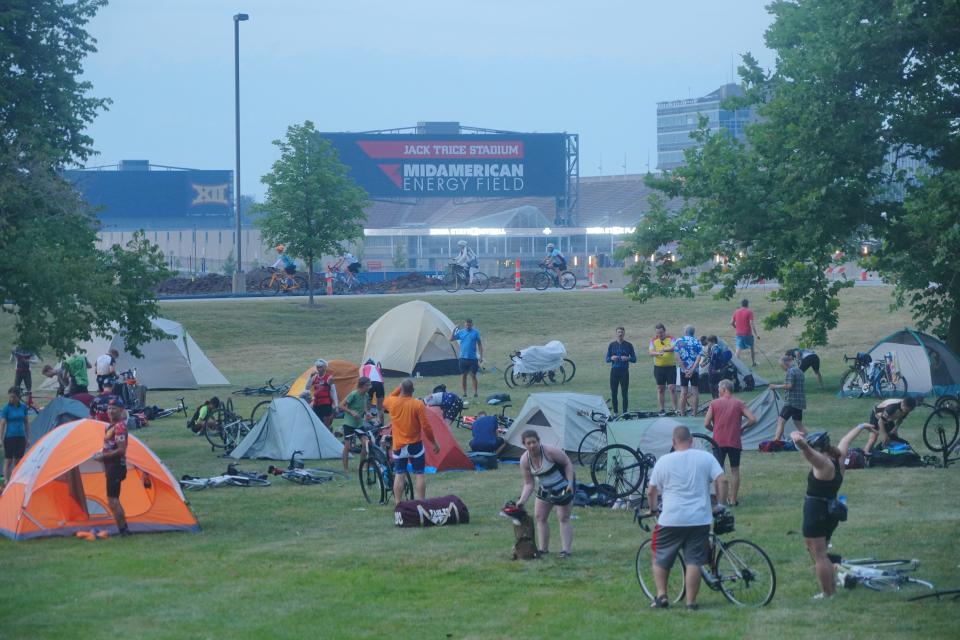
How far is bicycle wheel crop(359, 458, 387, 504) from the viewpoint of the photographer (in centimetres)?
1662

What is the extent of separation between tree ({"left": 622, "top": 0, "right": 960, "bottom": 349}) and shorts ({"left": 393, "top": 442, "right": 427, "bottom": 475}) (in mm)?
12450

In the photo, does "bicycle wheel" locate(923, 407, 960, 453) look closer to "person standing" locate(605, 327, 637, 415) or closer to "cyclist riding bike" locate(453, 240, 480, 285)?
"person standing" locate(605, 327, 637, 415)

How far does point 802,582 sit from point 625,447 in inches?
183

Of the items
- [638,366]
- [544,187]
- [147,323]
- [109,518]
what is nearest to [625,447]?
[109,518]

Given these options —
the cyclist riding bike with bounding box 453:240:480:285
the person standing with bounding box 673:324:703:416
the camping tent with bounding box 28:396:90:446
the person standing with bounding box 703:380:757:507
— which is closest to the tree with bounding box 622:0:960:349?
the person standing with bounding box 673:324:703:416

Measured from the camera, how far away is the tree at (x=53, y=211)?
65.9 feet

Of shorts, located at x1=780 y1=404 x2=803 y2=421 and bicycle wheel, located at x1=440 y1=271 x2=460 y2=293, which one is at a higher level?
bicycle wheel, located at x1=440 y1=271 x2=460 y2=293

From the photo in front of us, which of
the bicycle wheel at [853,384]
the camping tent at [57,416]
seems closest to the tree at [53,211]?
the camping tent at [57,416]

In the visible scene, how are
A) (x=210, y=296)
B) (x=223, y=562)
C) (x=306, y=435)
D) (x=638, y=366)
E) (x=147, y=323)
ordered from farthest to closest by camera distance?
(x=210, y=296)
(x=638, y=366)
(x=147, y=323)
(x=306, y=435)
(x=223, y=562)

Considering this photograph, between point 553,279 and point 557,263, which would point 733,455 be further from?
point 553,279

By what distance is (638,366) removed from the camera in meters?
35.5

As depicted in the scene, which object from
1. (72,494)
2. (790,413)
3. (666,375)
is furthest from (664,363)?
(72,494)

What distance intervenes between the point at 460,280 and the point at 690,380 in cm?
2883

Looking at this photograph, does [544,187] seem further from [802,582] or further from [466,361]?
[802,582]
